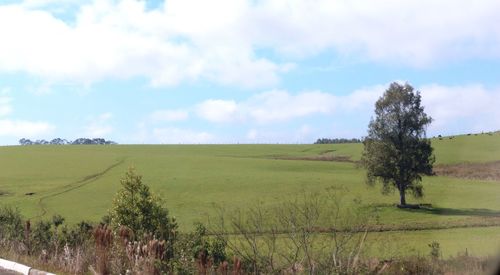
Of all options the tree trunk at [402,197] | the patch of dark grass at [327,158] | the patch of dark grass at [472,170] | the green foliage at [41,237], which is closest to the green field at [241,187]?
the tree trunk at [402,197]

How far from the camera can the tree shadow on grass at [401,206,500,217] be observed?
156 feet

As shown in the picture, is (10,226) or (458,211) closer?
(10,226)

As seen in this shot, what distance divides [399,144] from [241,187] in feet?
52.6

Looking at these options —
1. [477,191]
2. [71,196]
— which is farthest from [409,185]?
[71,196]

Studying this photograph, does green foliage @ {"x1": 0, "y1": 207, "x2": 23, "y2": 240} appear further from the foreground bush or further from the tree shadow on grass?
the tree shadow on grass

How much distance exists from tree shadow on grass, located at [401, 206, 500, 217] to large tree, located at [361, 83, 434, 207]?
302 centimetres

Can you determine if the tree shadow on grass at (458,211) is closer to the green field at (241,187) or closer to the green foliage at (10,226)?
the green field at (241,187)

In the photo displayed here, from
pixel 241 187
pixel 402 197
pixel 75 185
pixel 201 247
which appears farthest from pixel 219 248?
pixel 75 185

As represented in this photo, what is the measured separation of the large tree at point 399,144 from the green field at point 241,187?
238cm

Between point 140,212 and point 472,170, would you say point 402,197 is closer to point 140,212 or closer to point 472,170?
point 472,170

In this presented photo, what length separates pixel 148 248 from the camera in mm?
11633

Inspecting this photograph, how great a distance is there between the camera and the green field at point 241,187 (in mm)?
43734

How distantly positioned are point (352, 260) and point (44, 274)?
21.5 ft

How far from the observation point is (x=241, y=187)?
5959 cm
